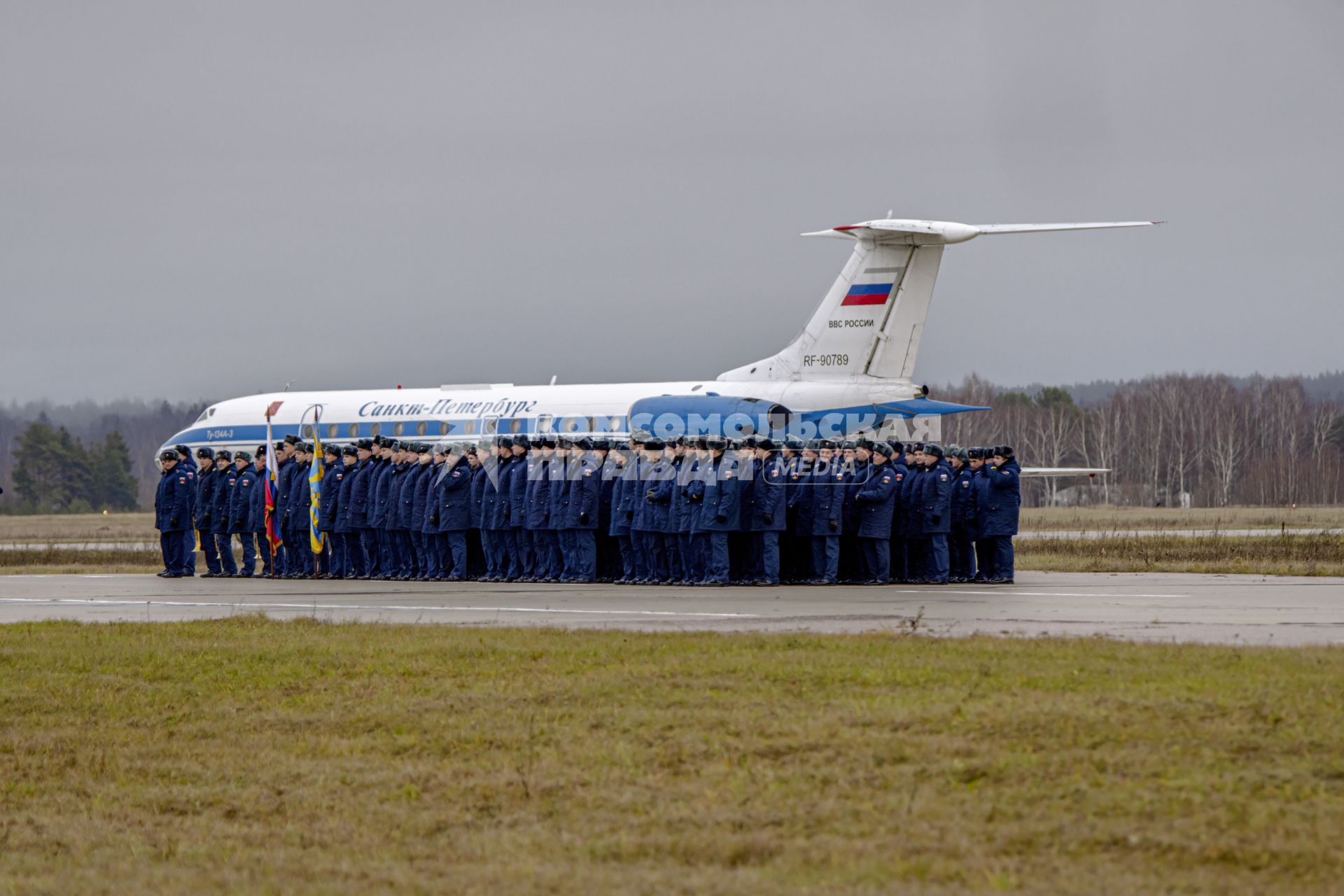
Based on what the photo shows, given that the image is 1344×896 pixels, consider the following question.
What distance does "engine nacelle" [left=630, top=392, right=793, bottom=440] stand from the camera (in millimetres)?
28078

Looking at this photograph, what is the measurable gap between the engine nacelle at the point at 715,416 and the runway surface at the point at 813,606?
21.8ft

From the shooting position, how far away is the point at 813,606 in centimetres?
1736

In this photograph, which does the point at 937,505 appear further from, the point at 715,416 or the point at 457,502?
the point at 715,416

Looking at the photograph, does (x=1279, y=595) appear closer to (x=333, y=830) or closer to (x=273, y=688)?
(x=273, y=688)

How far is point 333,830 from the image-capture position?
8305 millimetres

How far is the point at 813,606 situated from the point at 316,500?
35.6 feet

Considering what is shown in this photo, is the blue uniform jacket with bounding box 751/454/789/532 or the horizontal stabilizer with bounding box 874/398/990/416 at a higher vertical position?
the horizontal stabilizer with bounding box 874/398/990/416

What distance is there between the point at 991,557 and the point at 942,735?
1272cm

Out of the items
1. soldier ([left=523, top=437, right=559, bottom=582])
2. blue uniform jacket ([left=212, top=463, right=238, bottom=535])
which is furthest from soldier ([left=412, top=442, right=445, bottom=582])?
blue uniform jacket ([left=212, top=463, right=238, bottom=535])

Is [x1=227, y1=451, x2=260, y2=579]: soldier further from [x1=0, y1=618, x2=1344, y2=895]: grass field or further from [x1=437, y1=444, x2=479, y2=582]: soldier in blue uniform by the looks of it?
[x1=0, y1=618, x2=1344, y2=895]: grass field

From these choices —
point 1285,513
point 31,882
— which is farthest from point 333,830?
point 1285,513

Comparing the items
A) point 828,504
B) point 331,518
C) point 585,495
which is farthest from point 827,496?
point 331,518

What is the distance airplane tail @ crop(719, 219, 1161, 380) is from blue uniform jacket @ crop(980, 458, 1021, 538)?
7.38 metres

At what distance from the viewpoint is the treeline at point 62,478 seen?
92.1 metres
